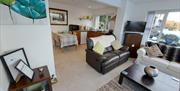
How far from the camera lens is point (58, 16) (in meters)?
4.95

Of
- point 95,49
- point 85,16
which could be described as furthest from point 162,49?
point 85,16

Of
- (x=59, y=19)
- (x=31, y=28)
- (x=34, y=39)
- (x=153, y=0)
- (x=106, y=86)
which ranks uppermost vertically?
(x=153, y=0)

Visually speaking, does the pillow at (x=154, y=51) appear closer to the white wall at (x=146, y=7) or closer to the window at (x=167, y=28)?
the window at (x=167, y=28)

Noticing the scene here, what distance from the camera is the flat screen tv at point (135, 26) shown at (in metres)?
3.53

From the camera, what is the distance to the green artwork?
125 centimetres

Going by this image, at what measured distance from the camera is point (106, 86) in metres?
2.00

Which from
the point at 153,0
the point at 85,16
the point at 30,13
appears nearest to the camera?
the point at 30,13

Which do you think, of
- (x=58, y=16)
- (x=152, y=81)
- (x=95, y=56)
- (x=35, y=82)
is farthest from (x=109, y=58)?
(x=58, y=16)

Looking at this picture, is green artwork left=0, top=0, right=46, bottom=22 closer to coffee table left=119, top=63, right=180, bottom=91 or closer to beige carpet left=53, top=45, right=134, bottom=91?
beige carpet left=53, top=45, right=134, bottom=91

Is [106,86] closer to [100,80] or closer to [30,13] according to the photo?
[100,80]

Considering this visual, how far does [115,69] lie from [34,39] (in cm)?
224

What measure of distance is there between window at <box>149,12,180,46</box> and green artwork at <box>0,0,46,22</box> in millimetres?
3902

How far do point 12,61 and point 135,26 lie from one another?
390 cm

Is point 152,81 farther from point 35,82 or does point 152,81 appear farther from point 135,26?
point 135,26
